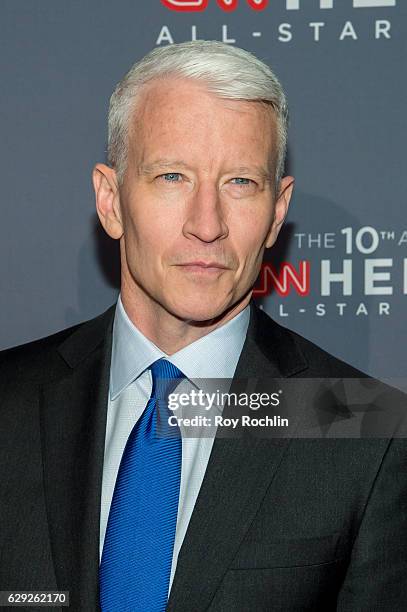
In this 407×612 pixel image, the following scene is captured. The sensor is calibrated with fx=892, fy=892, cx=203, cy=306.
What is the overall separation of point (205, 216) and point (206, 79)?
8.9 inches

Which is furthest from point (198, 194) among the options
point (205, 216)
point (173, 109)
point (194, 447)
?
point (194, 447)

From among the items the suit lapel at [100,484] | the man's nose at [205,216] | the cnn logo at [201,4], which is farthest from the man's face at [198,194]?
the cnn logo at [201,4]

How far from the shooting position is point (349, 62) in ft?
6.15

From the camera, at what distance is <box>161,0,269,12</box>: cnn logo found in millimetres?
1881

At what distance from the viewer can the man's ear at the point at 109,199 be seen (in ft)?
5.03

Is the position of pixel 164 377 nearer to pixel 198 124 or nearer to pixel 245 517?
pixel 245 517

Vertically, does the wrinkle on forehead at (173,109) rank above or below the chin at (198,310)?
above

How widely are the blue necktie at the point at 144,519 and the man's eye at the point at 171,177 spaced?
0.34 metres

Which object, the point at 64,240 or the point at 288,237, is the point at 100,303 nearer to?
the point at 64,240

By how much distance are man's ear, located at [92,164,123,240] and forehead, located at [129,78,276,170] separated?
0.10 meters

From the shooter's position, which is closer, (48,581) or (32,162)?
(48,581)

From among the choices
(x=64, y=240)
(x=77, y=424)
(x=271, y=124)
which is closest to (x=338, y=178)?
(x=271, y=124)

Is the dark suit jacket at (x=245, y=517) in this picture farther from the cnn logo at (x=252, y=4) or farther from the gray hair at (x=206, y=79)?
the cnn logo at (x=252, y=4)

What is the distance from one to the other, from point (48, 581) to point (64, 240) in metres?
0.83
